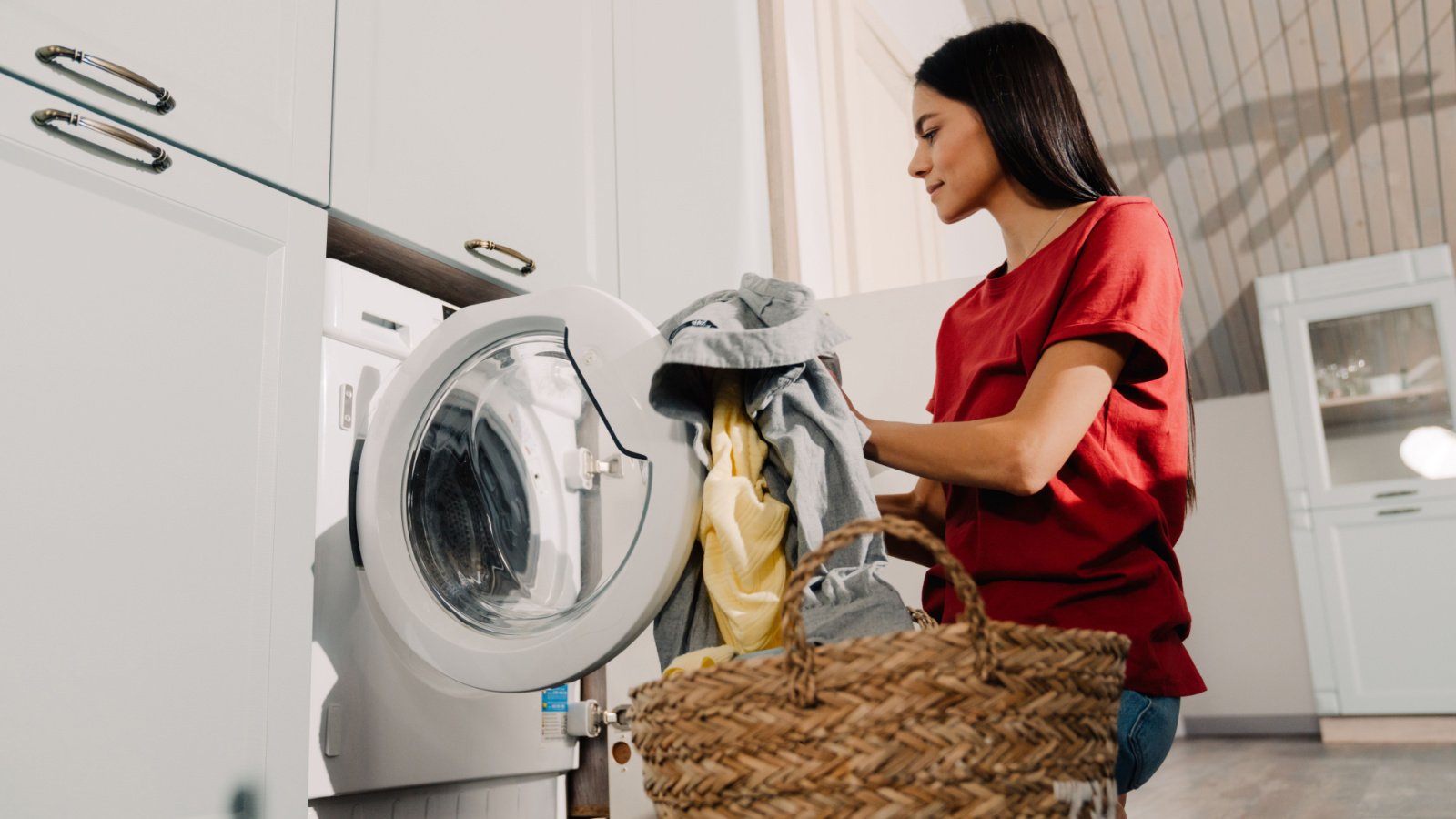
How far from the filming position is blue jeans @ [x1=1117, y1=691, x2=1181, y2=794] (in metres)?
0.89

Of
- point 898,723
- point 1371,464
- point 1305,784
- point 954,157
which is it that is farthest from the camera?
point 1371,464

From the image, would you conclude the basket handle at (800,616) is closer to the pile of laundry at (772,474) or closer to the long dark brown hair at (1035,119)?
the pile of laundry at (772,474)

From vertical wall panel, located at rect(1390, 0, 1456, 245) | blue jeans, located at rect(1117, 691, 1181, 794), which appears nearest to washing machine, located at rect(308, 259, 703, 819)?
blue jeans, located at rect(1117, 691, 1181, 794)

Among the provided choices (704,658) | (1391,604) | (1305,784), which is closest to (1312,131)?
(1391,604)

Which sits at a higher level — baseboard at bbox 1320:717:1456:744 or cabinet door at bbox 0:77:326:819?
cabinet door at bbox 0:77:326:819

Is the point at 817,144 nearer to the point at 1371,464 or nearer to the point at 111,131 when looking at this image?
the point at 111,131

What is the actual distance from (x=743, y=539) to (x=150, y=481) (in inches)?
23.0

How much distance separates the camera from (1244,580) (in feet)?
17.5

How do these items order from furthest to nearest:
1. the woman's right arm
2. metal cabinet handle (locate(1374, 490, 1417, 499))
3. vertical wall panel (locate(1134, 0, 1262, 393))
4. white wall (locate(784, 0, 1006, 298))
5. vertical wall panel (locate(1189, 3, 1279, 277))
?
metal cabinet handle (locate(1374, 490, 1417, 499)), vertical wall panel (locate(1134, 0, 1262, 393)), vertical wall panel (locate(1189, 3, 1279, 277)), white wall (locate(784, 0, 1006, 298)), the woman's right arm

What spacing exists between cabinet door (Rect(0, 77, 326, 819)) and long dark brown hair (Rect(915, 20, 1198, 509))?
2.58 ft

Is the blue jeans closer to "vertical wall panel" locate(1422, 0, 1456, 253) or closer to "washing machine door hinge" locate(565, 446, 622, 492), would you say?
"washing machine door hinge" locate(565, 446, 622, 492)

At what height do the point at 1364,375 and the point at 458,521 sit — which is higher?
the point at 1364,375

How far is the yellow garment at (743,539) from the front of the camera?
37.2 inches

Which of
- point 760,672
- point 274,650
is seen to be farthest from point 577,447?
point 760,672
